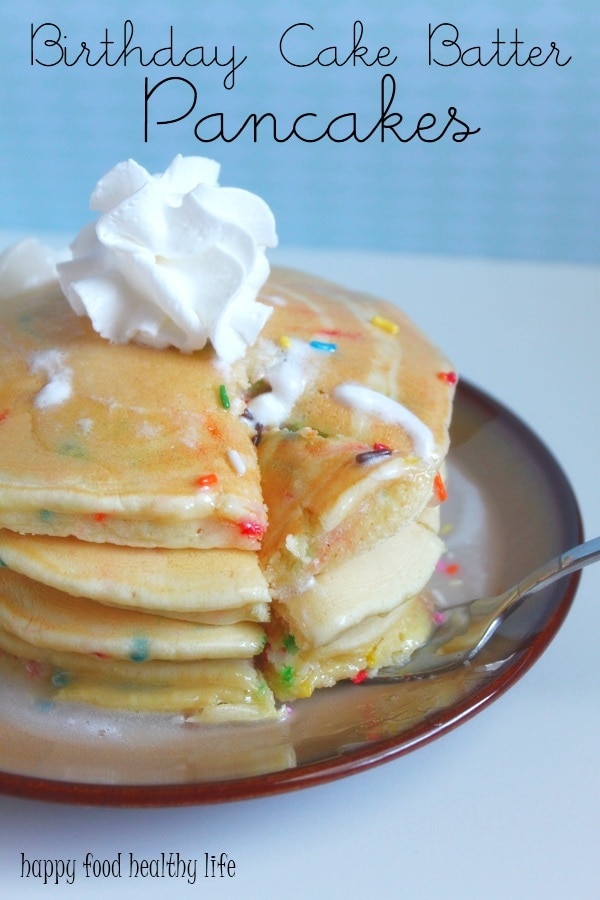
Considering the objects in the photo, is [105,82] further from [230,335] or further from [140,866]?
[140,866]

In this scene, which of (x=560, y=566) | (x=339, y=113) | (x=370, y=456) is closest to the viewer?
(x=370, y=456)

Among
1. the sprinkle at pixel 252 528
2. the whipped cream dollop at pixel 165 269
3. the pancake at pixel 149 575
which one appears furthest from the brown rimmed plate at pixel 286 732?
the whipped cream dollop at pixel 165 269

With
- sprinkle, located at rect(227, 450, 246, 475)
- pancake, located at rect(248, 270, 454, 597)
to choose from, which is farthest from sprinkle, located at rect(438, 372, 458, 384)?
sprinkle, located at rect(227, 450, 246, 475)

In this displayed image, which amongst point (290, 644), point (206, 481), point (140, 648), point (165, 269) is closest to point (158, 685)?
point (140, 648)

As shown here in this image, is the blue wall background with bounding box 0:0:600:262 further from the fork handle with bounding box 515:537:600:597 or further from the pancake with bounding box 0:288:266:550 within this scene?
the fork handle with bounding box 515:537:600:597

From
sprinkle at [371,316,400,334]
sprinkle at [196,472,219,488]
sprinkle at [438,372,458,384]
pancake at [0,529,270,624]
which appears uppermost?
sprinkle at [371,316,400,334]

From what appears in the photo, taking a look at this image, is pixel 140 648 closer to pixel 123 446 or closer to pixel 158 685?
pixel 158 685
